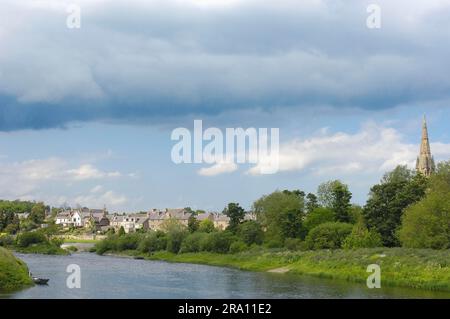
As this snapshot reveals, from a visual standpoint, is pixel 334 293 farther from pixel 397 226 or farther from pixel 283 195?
pixel 283 195

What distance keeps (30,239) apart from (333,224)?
214ft

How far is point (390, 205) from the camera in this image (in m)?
86.2

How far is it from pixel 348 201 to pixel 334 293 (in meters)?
49.6

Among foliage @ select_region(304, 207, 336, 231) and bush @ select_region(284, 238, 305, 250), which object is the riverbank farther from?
foliage @ select_region(304, 207, 336, 231)

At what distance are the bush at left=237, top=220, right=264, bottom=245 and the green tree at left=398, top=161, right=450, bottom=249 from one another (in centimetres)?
3405

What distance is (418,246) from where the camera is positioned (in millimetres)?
72062

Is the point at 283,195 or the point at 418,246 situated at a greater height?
the point at 283,195

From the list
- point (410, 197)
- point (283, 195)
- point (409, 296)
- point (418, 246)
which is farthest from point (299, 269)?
point (283, 195)

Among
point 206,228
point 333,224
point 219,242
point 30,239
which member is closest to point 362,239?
point 333,224

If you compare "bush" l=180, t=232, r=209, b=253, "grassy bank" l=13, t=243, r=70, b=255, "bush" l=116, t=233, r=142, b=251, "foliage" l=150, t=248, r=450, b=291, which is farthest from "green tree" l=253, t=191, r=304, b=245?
"grassy bank" l=13, t=243, r=70, b=255

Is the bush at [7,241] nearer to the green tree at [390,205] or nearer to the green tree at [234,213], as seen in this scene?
the green tree at [234,213]

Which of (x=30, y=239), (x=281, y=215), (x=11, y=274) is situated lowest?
(x=11, y=274)

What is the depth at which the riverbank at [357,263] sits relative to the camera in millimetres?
58859

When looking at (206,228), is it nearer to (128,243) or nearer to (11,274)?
(128,243)
